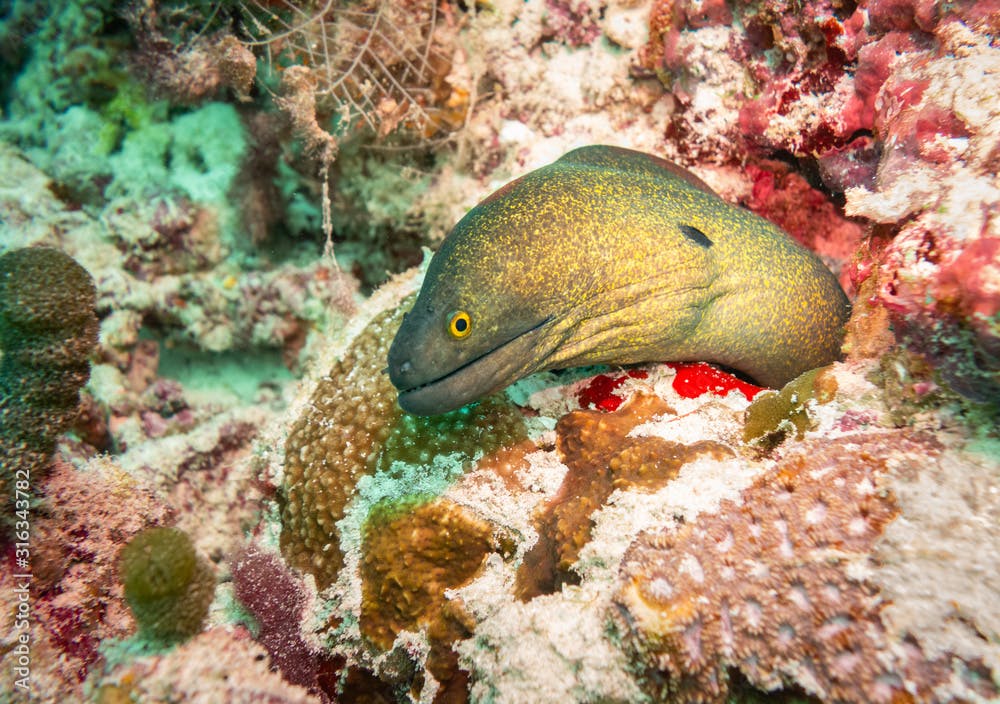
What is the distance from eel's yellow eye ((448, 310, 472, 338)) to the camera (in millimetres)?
1993

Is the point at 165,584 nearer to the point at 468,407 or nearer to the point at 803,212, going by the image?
the point at 468,407

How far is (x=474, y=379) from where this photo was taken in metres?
2.07

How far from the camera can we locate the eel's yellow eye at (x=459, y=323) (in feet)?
6.54

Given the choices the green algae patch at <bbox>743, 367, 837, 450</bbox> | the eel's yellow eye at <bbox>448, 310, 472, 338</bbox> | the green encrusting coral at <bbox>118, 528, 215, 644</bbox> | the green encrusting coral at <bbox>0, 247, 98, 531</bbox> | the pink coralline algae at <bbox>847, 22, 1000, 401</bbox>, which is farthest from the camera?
the green encrusting coral at <bbox>0, 247, 98, 531</bbox>

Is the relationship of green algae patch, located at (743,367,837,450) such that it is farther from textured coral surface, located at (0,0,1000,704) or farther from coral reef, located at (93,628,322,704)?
coral reef, located at (93,628,322,704)

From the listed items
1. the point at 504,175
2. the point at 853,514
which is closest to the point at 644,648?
the point at 853,514

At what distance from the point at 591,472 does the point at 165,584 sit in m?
1.53

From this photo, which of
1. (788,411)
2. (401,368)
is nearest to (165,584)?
(401,368)

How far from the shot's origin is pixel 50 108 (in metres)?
4.80

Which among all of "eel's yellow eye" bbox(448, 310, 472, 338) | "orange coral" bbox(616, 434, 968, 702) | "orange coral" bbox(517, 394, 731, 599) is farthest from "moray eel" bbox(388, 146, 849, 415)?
"orange coral" bbox(616, 434, 968, 702)

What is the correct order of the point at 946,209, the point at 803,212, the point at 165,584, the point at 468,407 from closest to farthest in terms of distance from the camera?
the point at 946,209, the point at 165,584, the point at 468,407, the point at 803,212

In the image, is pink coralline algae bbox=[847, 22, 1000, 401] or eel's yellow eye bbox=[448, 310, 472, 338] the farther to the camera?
eel's yellow eye bbox=[448, 310, 472, 338]

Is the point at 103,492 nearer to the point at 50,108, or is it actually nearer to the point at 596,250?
the point at 596,250

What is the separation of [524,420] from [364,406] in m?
0.78
